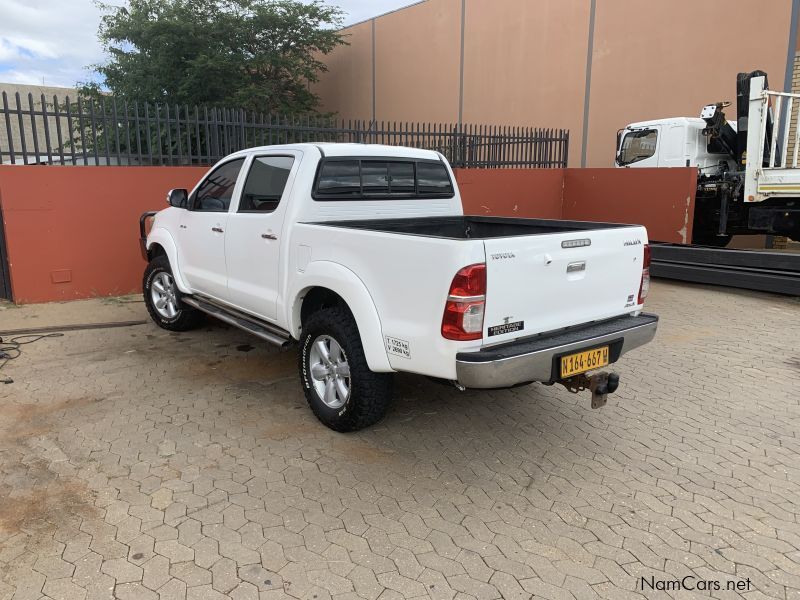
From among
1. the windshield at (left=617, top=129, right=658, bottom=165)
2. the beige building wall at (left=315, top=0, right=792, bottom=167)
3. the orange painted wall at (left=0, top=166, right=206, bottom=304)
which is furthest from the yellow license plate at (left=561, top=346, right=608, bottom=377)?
the beige building wall at (left=315, top=0, right=792, bottom=167)

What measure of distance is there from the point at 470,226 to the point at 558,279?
1.93 metres

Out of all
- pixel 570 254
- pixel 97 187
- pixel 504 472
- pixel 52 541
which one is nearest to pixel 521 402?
pixel 504 472

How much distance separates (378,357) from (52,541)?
1.84m

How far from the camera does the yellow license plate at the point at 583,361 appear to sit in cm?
330

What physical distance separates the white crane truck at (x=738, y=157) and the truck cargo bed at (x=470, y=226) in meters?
5.68

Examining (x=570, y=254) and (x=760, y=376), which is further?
(x=760, y=376)

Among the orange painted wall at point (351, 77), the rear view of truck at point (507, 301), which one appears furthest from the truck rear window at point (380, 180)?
the orange painted wall at point (351, 77)

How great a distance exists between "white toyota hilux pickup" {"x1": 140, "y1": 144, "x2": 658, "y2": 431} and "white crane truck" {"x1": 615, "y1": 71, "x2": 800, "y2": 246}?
5.78 metres

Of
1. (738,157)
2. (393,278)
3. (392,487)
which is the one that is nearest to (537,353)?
(393,278)

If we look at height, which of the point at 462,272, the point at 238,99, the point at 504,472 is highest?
the point at 238,99

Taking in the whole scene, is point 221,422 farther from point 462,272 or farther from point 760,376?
point 760,376

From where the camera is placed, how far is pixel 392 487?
3322 mm

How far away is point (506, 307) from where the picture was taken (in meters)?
3.16

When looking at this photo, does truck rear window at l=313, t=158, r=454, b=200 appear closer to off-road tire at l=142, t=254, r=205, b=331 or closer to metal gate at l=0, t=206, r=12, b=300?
off-road tire at l=142, t=254, r=205, b=331
